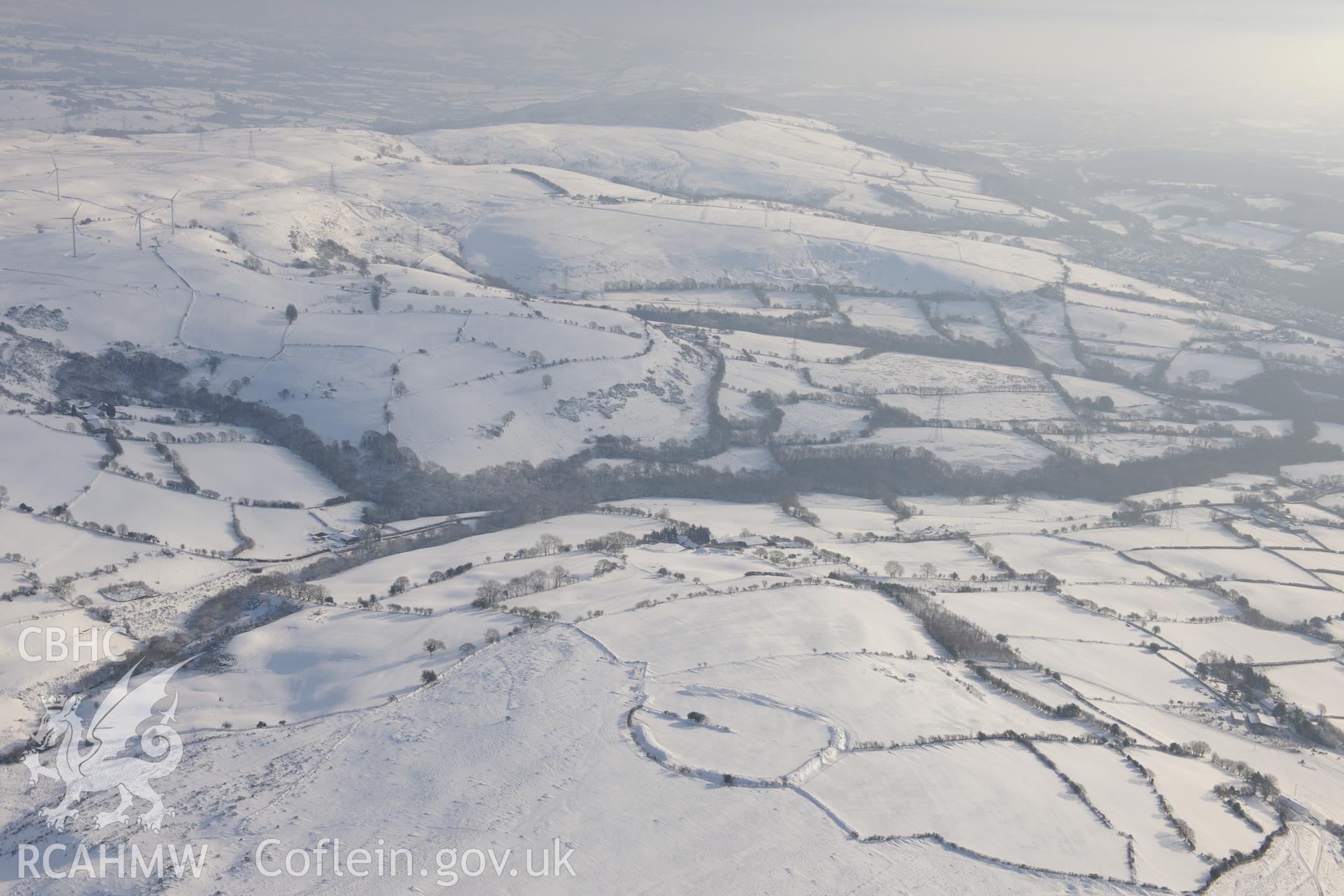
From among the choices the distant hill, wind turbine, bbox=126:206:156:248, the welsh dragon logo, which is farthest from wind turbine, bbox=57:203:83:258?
the distant hill

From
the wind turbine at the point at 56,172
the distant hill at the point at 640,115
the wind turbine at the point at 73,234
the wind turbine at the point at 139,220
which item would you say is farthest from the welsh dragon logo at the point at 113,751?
the distant hill at the point at 640,115

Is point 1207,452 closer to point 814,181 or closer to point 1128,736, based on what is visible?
point 1128,736

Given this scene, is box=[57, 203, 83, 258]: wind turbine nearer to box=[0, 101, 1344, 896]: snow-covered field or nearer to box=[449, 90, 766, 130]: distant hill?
box=[0, 101, 1344, 896]: snow-covered field

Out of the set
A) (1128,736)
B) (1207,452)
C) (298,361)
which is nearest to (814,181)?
(1207,452)

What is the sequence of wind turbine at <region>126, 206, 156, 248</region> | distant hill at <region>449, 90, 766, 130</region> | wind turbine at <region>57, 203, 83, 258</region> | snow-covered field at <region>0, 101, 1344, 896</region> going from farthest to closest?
1. distant hill at <region>449, 90, 766, 130</region>
2. wind turbine at <region>126, 206, 156, 248</region>
3. wind turbine at <region>57, 203, 83, 258</region>
4. snow-covered field at <region>0, 101, 1344, 896</region>

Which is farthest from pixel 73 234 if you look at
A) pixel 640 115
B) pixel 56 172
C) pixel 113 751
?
pixel 640 115

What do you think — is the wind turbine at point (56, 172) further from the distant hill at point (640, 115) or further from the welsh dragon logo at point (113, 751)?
the distant hill at point (640, 115)
